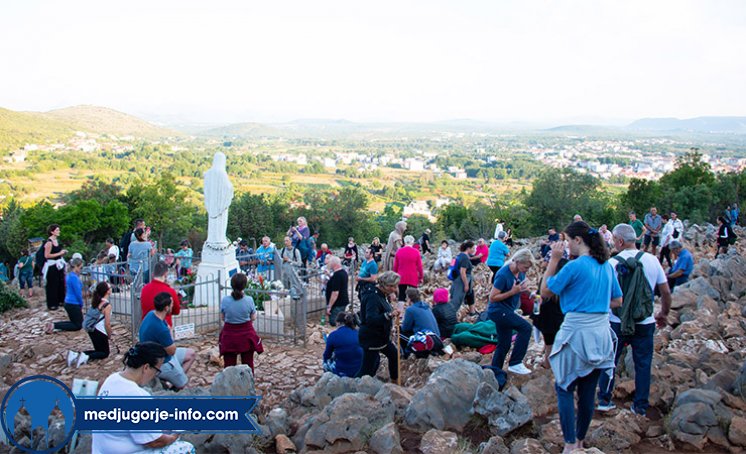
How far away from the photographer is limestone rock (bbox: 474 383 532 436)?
4.75 m

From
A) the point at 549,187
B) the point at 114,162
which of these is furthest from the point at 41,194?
the point at 549,187

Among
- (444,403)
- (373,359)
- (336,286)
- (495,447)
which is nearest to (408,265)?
(336,286)

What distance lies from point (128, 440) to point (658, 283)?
172 inches

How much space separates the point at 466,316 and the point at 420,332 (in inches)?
135

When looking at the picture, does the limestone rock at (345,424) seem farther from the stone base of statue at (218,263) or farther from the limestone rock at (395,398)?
the stone base of statue at (218,263)

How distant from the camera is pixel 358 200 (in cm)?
3011

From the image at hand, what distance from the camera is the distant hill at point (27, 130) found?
126m

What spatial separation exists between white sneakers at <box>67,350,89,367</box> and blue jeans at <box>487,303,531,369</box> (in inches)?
218

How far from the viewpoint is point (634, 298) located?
16.2 feet

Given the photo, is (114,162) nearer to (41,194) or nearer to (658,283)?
(41,194)

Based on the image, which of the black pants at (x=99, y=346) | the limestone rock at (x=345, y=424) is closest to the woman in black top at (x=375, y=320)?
the limestone rock at (x=345, y=424)

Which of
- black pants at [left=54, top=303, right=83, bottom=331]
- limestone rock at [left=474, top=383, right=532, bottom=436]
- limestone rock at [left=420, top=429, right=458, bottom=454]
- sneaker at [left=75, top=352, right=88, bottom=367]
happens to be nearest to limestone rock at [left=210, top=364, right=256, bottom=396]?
limestone rock at [left=420, top=429, right=458, bottom=454]

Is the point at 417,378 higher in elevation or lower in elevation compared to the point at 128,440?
lower

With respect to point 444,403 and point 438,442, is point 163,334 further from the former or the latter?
point 438,442
